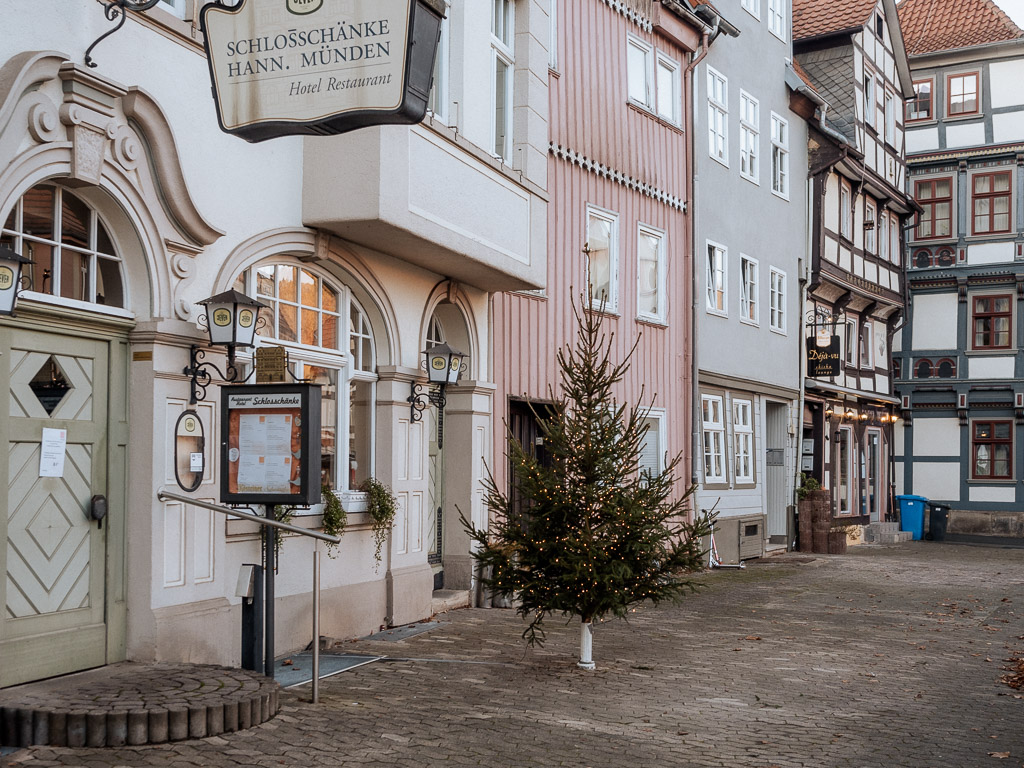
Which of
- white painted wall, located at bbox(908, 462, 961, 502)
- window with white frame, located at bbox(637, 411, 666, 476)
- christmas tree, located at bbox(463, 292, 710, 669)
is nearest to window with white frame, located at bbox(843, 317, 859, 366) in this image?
white painted wall, located at bbox(908, 462, 961, 502)

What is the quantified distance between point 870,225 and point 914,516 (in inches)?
300

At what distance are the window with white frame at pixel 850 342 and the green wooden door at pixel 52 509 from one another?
2209 centimetres

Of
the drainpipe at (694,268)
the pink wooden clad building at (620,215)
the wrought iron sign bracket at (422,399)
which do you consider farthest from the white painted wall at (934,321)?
the wrought iron sign bracket at (422,399)

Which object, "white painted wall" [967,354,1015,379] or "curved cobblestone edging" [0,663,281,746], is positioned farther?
"white painted wall" [967,354,1015,379]

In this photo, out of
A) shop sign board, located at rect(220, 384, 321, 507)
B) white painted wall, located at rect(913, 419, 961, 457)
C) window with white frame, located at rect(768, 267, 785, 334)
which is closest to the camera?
shop sign board, located at rect(220, 384, 321, 507)

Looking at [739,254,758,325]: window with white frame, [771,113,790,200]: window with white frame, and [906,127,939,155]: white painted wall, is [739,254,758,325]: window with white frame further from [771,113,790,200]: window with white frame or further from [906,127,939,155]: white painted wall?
[906,127,939,155]: white painted wall

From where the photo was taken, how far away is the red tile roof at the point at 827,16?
2675 centimetres

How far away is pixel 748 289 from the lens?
2098 centimetres

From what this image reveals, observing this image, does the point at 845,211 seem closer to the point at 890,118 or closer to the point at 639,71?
the point at 890,118

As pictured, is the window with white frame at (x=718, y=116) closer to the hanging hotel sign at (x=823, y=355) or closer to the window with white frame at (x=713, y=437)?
the window with white frame at (x=713, y=437)

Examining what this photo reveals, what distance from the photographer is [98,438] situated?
7527mm

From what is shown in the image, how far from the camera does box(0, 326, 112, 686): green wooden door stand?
6816mm

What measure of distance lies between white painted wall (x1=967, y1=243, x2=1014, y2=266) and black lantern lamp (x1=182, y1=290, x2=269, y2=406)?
1112 inches

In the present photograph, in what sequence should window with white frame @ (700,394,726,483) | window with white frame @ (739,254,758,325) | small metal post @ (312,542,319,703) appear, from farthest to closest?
1. window with white frame @ (739,254,758,325)
2. window with white frame @ (700,394,726,483)
3. small metal post @ (312,542,319,703)
